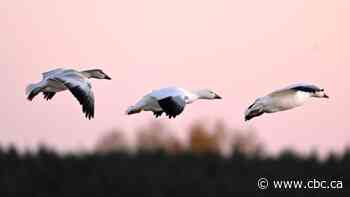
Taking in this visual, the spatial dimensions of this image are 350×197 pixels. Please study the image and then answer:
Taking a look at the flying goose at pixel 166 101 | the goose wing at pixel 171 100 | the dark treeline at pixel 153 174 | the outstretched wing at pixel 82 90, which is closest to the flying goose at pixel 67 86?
the outstretched wing at pixel 82 90

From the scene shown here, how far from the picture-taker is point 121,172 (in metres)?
20.9

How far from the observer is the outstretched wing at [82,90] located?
11.4 m

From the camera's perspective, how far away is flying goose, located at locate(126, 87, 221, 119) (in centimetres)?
1105

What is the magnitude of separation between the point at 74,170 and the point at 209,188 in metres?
2.07

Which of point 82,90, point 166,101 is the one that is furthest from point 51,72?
point 166,101

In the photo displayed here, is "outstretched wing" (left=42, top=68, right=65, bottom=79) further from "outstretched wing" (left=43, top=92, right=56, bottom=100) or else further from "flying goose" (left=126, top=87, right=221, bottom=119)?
"flying goose" (left=126, top=87, right=221, bottom=119)

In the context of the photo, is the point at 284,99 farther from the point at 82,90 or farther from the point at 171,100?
the point at 82,90

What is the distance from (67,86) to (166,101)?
3.14ft

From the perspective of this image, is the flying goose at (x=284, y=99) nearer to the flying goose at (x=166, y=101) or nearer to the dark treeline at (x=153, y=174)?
the flying goose at (x=166, y=101)

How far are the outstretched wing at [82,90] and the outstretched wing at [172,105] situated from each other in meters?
0.62

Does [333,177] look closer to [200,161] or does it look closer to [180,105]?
[200,161]

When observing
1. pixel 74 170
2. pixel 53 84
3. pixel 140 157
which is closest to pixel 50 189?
pixel 74 170

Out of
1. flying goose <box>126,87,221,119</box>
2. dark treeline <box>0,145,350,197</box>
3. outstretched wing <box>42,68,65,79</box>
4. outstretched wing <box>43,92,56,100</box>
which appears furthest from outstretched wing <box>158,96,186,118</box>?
dark treeline <box>0,145,350,197</box>

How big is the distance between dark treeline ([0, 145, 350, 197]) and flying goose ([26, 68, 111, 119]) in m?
7.97
